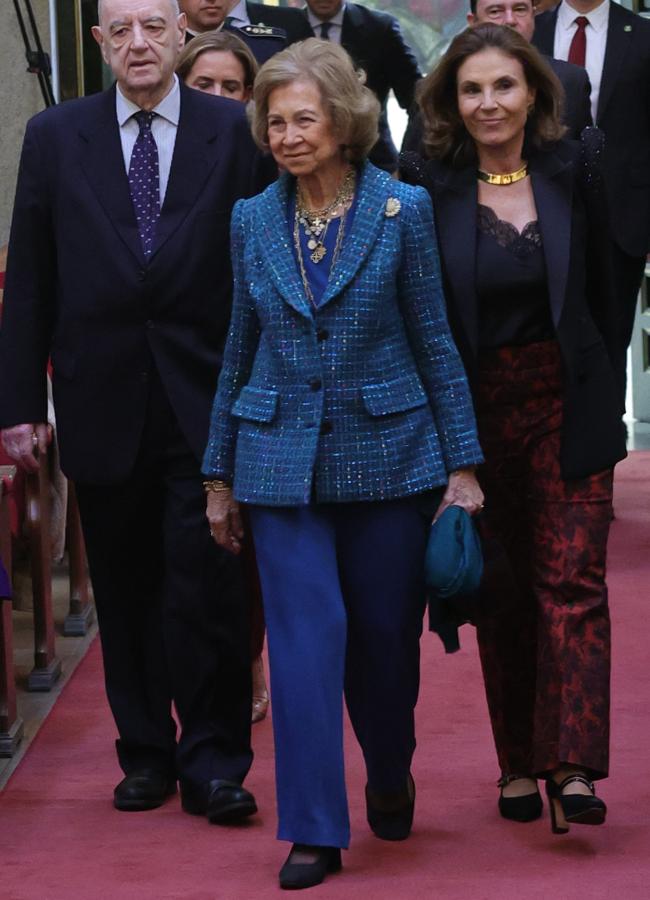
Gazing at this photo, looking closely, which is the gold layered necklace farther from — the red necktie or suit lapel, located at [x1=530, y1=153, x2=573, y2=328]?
the red necktie

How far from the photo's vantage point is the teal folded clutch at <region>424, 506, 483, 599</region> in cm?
405

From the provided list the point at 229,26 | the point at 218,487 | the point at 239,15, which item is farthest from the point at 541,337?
the point at 239,15

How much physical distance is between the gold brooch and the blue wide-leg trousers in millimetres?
552

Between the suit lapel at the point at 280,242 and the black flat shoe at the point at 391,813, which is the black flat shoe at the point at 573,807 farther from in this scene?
the suit lapel at the point at 280,242

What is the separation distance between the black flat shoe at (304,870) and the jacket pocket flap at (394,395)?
2.79 ft

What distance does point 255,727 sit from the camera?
5457 millimetres

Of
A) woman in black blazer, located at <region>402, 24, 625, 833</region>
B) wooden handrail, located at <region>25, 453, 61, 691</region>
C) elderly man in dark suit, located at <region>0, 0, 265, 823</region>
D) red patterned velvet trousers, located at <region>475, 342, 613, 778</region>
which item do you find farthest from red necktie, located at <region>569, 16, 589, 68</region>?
red patterned velvet trousers, located at <region>475, 342, 613, 778</region>

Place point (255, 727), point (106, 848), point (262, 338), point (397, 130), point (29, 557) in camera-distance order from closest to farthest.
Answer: point (262, 338) < point (106, 848) < point (255, 727) < point (29, 557) < point (397, 130)

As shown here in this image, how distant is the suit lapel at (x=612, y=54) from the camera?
7121 millimetres

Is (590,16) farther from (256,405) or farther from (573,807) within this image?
(573,807)

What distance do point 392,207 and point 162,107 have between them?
2.47ft

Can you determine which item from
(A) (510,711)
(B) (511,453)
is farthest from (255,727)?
(B) (511,453)

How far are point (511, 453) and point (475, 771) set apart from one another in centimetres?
96

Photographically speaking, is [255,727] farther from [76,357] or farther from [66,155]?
[66,155]
